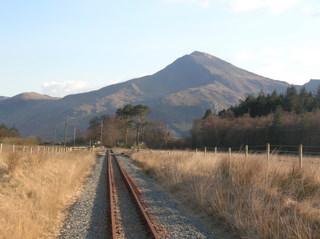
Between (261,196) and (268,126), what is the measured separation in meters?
50.0

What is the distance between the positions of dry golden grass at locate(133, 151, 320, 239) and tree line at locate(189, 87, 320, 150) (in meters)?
33.2

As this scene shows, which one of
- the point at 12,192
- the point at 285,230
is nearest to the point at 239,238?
the point at 285,230

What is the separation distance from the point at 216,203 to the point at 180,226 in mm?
1565

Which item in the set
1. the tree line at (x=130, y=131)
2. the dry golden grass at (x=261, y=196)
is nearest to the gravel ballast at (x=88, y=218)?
the dry golden grass at (x=261, y=196)

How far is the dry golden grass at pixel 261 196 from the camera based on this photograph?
761cm

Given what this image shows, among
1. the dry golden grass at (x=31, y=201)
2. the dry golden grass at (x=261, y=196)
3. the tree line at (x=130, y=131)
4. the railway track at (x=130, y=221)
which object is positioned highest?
the tree line at (x=130, y=131)

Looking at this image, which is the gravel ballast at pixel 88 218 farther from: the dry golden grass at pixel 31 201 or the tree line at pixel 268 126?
the tree line at pixel 268 126

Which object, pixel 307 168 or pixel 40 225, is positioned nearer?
pixel 40 225

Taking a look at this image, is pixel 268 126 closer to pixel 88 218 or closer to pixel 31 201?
pixel 88 218

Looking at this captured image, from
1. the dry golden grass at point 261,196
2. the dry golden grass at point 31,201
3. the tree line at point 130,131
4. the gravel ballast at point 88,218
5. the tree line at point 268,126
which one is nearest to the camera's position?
the dry golden grass at point 261,196

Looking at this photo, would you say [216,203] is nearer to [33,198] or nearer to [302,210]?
[302,210]

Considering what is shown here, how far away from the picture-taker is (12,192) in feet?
39.4

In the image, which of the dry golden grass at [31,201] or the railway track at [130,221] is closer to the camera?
the dry golden grass at [31,201]

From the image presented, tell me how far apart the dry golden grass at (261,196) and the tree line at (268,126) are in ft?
109
